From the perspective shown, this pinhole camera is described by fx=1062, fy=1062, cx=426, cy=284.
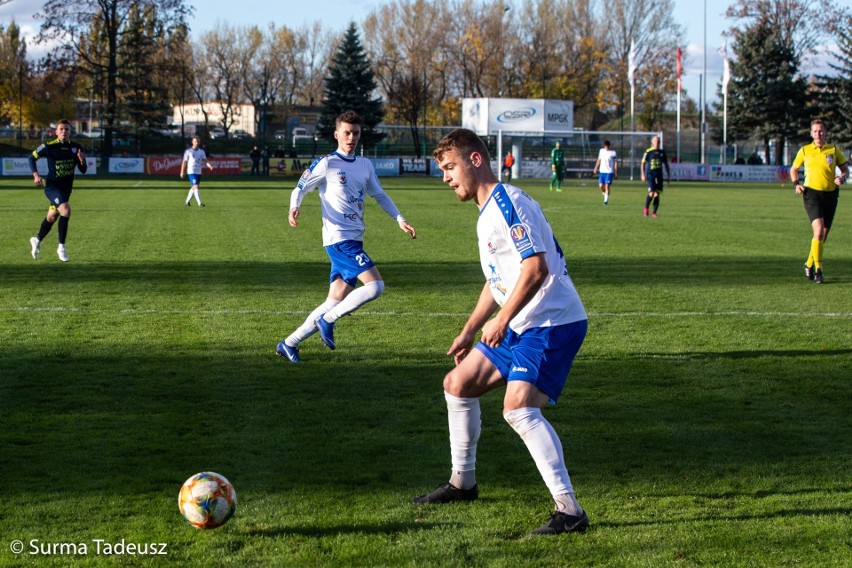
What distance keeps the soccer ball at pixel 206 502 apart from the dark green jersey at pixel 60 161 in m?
11.6

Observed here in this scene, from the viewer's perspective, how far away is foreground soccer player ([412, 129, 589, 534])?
4492 mm

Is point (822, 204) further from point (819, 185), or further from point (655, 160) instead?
point (655, 160)

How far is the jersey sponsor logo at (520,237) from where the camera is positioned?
14.6 feet

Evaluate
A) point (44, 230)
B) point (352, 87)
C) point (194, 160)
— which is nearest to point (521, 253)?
point (44, 230)

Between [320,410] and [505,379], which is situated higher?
[505,379]

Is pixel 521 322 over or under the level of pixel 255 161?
under

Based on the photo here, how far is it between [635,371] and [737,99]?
6587 cm

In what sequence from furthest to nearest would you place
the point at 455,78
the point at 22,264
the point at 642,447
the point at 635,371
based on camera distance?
the point at 455,78
the point at 22,264
the point at 635,371
the point at 642,447

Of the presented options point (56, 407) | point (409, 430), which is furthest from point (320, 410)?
point (56, 407)

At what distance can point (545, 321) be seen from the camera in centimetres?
464

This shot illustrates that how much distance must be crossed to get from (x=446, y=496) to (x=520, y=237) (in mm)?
1298

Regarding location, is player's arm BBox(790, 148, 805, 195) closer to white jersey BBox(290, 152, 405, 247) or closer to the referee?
the referee

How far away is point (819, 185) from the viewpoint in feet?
44.3

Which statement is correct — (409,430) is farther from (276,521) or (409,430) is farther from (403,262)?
(403,262)
